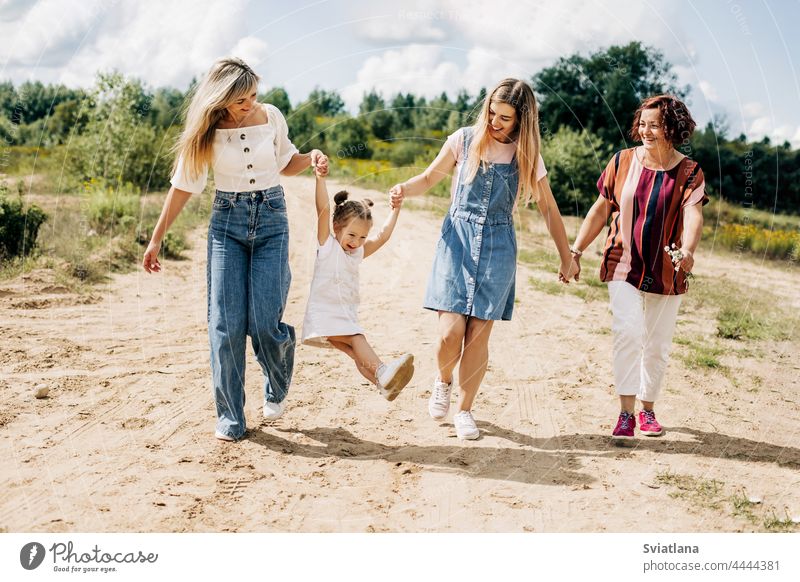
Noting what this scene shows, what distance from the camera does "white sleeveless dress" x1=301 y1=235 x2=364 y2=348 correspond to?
4.77 metres

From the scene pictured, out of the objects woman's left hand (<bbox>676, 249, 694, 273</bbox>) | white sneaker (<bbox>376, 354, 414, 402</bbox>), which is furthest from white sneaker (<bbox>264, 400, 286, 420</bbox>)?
woman's left hand (<bbox>676, 249, 694, 273</bbox>)

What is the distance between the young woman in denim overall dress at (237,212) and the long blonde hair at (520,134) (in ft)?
2.84

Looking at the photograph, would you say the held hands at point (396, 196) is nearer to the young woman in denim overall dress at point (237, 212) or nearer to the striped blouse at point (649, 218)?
the young woman in denim overall dress at point (237, 212)

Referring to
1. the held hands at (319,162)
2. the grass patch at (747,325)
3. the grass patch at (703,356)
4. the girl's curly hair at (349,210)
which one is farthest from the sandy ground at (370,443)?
the held hands at (319,162)

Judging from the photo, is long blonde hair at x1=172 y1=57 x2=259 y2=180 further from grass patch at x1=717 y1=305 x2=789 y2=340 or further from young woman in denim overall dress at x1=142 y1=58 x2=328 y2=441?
grass patch at x1=717 y1=305 x2=789 y2=340

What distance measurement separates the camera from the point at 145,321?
24.9ft

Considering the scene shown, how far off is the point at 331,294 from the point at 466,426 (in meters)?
1.15

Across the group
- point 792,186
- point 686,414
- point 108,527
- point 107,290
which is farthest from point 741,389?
point 792,186

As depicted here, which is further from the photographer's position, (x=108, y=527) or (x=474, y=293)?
(x=474, y=293)

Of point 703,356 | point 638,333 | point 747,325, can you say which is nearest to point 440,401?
point 638,333

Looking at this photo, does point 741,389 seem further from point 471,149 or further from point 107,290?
point 107,290

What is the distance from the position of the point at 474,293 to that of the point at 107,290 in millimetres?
5117

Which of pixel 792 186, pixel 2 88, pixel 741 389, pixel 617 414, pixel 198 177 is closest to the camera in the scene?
pixel 198 177

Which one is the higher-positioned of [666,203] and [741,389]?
[666,203]
